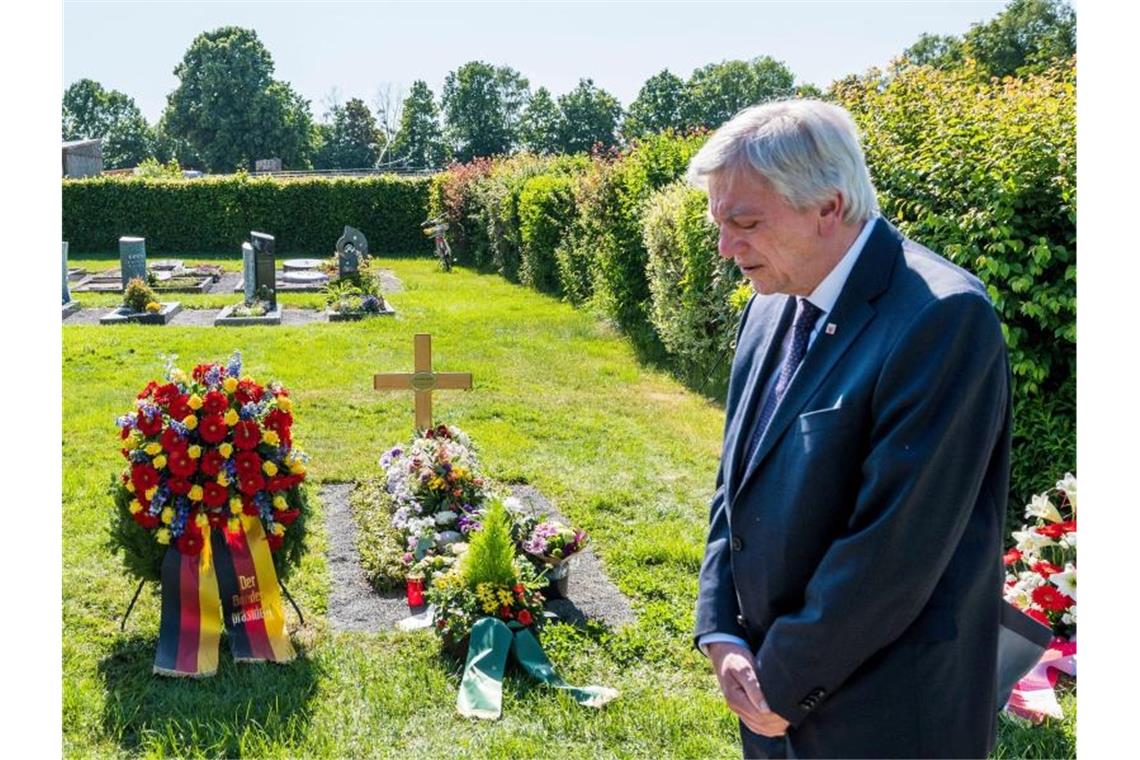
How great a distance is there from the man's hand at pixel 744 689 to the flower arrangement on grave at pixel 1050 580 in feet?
7.90

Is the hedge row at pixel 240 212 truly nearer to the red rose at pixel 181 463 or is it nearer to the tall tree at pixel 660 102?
the red rose at pixel 181 463

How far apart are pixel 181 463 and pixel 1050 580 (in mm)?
3655

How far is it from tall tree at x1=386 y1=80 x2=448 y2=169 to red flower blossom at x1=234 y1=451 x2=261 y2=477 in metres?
56.3

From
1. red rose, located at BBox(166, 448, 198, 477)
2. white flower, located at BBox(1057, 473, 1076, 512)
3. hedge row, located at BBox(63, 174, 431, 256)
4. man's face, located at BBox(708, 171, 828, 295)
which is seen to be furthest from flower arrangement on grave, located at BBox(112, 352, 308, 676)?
hedge row, located at BBox(63, 174, 431, 256)

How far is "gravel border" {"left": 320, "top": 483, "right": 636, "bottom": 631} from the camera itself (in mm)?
5191

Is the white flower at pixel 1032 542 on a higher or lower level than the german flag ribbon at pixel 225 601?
higher

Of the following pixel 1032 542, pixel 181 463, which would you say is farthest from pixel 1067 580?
pixel 181 463

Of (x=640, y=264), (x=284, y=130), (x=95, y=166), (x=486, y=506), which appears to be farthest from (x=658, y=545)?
(x=284, y=130)

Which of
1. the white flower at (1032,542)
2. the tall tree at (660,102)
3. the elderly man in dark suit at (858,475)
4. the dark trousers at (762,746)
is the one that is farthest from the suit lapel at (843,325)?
the tall tree at (660,102)

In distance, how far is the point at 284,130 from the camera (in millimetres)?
58906

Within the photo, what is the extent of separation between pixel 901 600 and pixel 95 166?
51286 millimetres

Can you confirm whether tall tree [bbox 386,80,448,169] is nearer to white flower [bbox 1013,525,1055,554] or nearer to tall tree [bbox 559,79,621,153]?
tall tree [bbox 559,79,621,153]

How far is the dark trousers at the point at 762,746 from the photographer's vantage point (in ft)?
7.11

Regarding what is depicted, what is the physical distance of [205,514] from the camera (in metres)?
4.68
